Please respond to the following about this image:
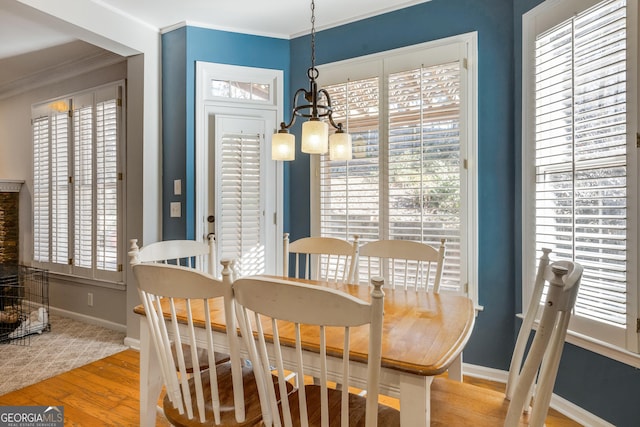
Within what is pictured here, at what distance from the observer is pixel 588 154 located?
2.01 m

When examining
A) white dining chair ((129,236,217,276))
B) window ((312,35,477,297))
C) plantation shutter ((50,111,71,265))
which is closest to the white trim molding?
plantation shutter ((50,111,71,265))

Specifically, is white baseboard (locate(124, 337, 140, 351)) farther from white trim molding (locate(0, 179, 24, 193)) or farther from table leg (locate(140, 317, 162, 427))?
white trim molding (locate(0, 179, 24, 193))

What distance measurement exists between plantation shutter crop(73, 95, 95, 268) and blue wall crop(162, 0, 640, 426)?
3.54 feet

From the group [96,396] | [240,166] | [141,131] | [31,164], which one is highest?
[141,131]

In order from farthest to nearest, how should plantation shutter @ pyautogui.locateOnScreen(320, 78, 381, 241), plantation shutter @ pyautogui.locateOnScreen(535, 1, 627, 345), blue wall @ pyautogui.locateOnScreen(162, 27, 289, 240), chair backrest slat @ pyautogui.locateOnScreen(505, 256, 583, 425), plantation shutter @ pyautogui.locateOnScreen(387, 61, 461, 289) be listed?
blue wall @ pyautogui.locateOnScreen(162, 27, 289, 240), plantation shutter @ pyautogui.locateOnScreen(320, 78, 381, 241), plantation shutter @ pyautogui.locateOnScreen(387, 61, 461, 289), plantation shutter @ pyautogui.locateOnScreen(535, 1, 627, 345), chair backrest slat @ pyautogui.locateOnScreen(505, 256, 583, 425)

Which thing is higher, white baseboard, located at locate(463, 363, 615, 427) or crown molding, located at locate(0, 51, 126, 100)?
crown molding, located at locate(0, 51, 126, 100)

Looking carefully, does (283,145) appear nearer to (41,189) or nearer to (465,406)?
(465,406)

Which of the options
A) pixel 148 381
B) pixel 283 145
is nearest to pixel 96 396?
pixel 148 381

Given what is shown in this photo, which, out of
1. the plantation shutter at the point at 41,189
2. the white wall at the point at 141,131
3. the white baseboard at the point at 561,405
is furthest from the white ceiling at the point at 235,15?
the white baseboard at the point at 561,405

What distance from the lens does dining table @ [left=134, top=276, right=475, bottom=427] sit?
105 centimetres

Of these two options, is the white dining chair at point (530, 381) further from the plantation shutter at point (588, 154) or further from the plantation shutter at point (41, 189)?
the plantation shutter at point (41, 189)

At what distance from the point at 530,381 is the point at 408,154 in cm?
202

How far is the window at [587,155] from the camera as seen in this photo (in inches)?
72.3

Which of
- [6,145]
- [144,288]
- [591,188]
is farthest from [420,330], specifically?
[6,145]
